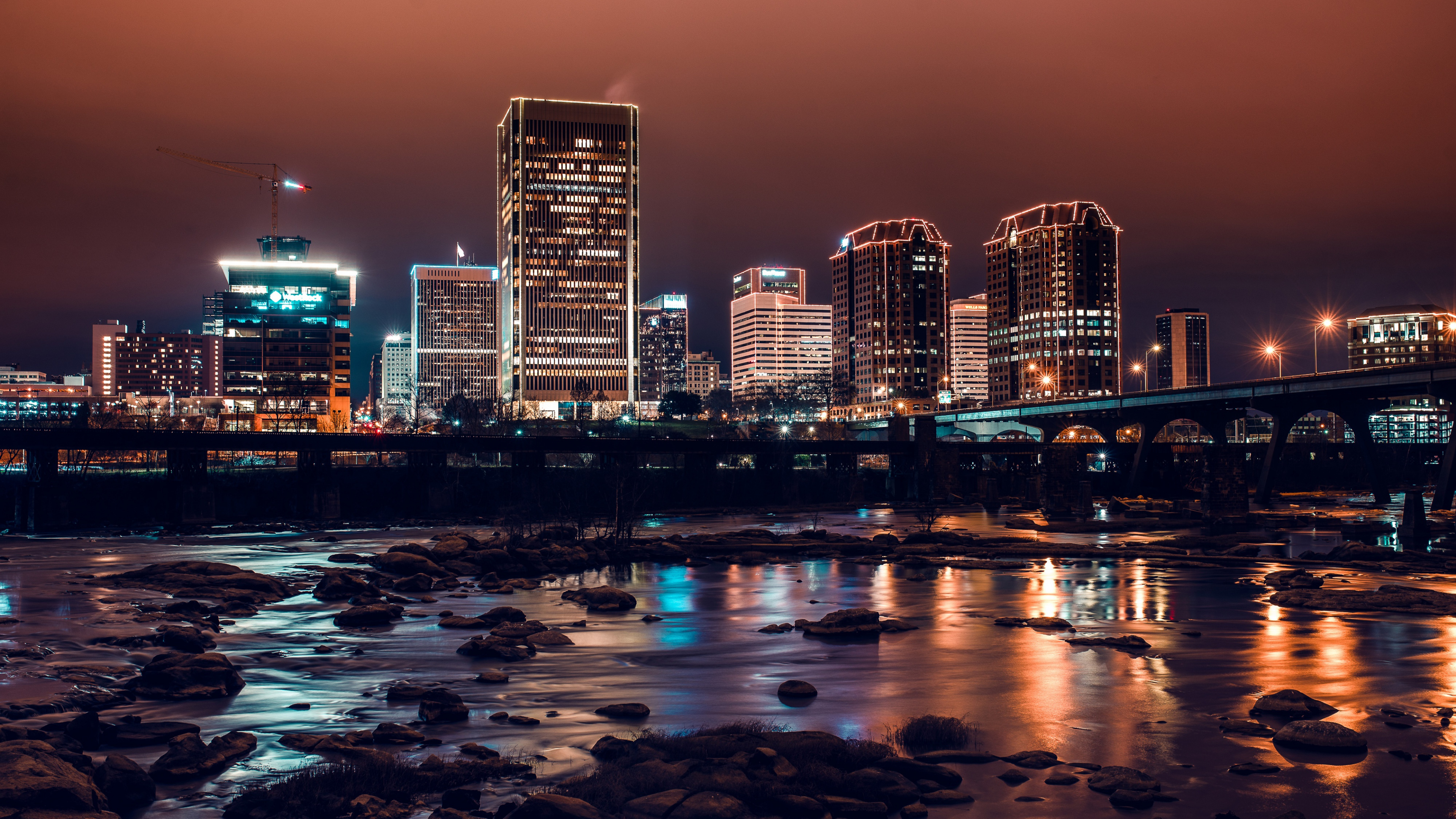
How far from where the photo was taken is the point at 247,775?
64.8 feet

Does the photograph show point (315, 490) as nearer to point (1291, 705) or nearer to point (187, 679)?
point (187, 679)

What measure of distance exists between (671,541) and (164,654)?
43210 millimetres

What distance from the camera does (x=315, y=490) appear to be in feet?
352

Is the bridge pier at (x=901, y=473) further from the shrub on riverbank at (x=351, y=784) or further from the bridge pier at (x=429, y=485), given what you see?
the shrub on riverbank at (x=351, y=784)

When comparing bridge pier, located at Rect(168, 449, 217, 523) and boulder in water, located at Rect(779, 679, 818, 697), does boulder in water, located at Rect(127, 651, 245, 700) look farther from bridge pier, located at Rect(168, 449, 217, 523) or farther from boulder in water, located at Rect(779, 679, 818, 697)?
bridge pier, located at Rect(168, 449, 217, 523)

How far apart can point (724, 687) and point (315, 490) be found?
90.5 metres

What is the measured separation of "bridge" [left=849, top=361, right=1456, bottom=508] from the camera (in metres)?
111

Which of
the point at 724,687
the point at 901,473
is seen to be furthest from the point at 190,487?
the point at 901,473

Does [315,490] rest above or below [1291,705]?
above

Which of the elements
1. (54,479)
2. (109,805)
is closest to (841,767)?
(109,805)

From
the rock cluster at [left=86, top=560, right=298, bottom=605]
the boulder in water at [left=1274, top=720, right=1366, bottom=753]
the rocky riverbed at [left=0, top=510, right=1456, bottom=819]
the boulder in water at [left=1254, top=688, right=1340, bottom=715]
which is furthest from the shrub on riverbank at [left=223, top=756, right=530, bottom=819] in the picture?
the rock cluster at [left=86, top=560, right=298, bottom=605]

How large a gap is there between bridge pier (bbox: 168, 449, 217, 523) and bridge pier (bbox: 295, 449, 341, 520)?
870cm

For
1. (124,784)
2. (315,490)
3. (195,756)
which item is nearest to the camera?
(124,784)

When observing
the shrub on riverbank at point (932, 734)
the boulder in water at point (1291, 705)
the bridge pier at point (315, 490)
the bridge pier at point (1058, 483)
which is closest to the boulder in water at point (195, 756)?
the shrub on riverbank at point (932, 734)
